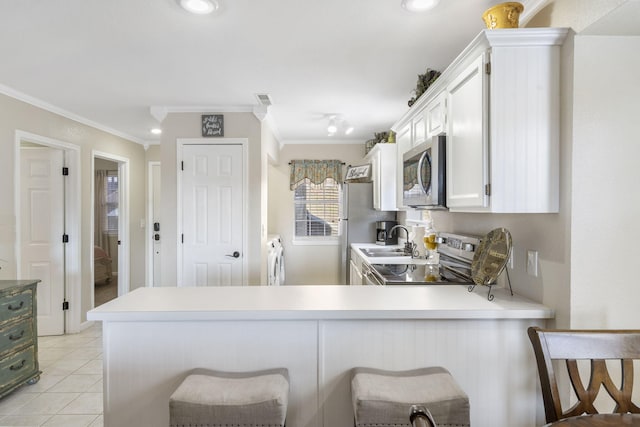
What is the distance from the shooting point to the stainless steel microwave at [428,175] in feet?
6.81

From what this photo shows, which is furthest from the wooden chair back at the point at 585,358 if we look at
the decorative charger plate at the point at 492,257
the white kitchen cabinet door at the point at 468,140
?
the white kitchen cabinet door at the point at 468,140

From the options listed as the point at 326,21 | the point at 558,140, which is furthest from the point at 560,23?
the point at 326,21

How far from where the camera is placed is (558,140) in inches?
60.1

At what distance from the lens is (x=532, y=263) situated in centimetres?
171

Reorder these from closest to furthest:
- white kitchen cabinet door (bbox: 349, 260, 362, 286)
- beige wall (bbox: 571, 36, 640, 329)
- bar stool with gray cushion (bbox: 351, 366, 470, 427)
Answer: bar stool with gray cushion (bbox: 351, 366, 470, 427) < beige wall (bbox: 571, 36, 640, 329) < white kitchen cabinet door (bbox: 349, 260, 362, 286)

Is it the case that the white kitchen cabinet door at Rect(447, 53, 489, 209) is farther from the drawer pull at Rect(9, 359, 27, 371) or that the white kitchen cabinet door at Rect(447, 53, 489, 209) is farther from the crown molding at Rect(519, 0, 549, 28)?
the drawer pull at Rect(9, 359, 27, 371)

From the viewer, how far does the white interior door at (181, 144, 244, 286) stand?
363 cm

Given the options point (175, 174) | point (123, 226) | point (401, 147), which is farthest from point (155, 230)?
point (401, 147)

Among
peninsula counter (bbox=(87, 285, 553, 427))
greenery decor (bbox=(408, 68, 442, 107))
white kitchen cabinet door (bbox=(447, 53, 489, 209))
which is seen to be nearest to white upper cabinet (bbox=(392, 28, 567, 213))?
white kitchen cabinet door (bbox=(447, 53, 489, 209))

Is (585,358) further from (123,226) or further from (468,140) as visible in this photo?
(123,226)

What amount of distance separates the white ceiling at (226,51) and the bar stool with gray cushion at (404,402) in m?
1.83

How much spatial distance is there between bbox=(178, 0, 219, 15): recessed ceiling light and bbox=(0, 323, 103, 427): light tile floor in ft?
8.48

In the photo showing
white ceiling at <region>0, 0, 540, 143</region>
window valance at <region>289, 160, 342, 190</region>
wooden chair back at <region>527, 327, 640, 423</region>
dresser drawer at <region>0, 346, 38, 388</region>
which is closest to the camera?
wooden chair back at <region>527, 327, 640, 423</region>

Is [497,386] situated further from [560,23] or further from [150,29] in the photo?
[150,29]
